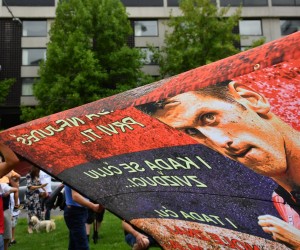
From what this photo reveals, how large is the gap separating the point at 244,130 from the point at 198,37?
20229 mm

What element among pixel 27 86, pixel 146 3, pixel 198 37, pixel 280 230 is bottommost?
pixel 280 230

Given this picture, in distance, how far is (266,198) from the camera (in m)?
2.71

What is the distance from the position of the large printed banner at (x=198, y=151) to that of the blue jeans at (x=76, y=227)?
1.47 meters

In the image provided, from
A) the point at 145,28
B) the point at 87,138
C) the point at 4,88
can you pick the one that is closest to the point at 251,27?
the point at 145,28

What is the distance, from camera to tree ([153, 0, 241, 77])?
21469 millimetres

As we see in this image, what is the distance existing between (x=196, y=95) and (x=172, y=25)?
20.5 m

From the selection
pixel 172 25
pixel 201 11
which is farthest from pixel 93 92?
pixel 201 11

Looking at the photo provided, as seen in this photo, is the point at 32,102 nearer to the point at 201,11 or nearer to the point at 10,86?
the point at 10,86

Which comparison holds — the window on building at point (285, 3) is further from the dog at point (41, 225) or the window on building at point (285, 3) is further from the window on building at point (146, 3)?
the dog at point (41, 225)

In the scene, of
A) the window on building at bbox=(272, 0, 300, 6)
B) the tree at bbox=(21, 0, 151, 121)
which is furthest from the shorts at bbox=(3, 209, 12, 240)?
the window on building at bbox=(272, 0, 300, 6)

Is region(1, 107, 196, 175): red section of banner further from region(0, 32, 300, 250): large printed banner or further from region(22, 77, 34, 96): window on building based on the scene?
region(22, 77, 34, 96): window on building

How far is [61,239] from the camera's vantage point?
858 centimetres

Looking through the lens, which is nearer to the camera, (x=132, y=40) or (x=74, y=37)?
(x=74, y=37)

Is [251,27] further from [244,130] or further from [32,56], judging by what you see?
[244,130]
